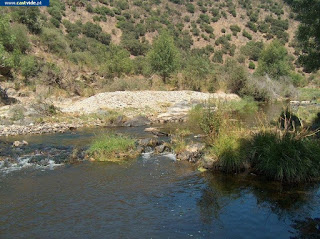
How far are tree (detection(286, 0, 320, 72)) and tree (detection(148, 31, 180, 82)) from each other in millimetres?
21967

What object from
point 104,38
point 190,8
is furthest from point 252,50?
point 104,38

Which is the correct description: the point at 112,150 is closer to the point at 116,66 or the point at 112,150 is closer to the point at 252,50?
the point at 116,66

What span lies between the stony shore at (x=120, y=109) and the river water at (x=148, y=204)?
25.4ft

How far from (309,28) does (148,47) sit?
49.3 m

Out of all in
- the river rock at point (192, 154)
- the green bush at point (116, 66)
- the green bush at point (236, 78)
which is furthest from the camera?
the green bush at point (116, 66)

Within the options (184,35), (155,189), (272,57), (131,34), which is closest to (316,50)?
(155,189)

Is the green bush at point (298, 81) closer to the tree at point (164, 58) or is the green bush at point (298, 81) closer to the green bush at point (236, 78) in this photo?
the green bush at point (236, 78)

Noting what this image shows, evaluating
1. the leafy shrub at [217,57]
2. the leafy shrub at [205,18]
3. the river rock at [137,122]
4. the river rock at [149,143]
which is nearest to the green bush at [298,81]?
the leafy shrub at [217,57]

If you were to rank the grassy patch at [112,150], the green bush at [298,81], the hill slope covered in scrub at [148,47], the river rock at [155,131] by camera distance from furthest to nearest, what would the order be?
the green bush at [298,81], the hill slope covered in scrub at [148,47], the river rock at [155,131], the grassy patch at [112,150]

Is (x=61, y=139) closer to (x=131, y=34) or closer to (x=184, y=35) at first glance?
(x=131, y=34)

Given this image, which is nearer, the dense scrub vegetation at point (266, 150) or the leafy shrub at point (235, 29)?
the dense scrub vegetation at point (266, 150)

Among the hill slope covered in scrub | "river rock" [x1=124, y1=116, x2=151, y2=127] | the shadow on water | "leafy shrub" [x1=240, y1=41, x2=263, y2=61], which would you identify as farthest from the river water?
"leafy shrub" [x1=240, y1=41, x2=263, y2=61]

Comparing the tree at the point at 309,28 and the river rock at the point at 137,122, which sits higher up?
the tree at the point at 309,28

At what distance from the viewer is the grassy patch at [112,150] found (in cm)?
1324
